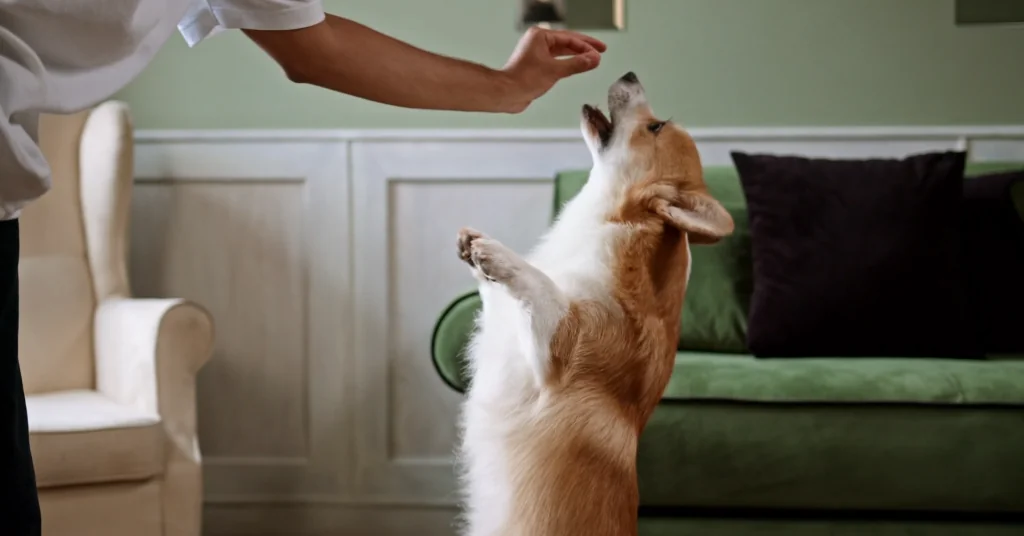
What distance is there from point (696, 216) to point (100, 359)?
163cm

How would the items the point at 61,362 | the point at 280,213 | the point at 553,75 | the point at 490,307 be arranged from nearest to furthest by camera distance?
the point at 553,75, the point at 490,307, the point at 61,362, the point at 280,213

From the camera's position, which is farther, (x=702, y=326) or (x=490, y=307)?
(x=702, y=326)

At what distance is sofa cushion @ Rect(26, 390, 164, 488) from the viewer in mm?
1960

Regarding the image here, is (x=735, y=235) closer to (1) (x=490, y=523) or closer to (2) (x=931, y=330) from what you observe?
(2) (x=931, y=330)

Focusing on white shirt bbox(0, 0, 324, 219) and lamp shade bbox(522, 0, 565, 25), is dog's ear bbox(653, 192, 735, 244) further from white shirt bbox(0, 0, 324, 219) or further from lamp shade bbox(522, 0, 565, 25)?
lamp shade bbox(522, 0, 565, 25)

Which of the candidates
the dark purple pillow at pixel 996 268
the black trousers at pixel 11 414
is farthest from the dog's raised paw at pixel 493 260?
the dark purple pillow at pixel 996 268

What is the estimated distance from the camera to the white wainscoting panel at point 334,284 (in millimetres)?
2953

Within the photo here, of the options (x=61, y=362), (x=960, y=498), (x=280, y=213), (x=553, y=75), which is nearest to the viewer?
(x=553, y=75)

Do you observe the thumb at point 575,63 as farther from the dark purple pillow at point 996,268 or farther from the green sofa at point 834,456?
the dark purple pillow at point 996,268

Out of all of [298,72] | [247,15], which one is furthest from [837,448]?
[247,15]

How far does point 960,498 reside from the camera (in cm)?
193

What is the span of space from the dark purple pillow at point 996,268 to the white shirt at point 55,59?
2.04 meters

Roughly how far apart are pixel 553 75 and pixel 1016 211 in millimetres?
1659

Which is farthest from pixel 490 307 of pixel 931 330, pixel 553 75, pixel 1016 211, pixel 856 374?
pixel 1016 211
